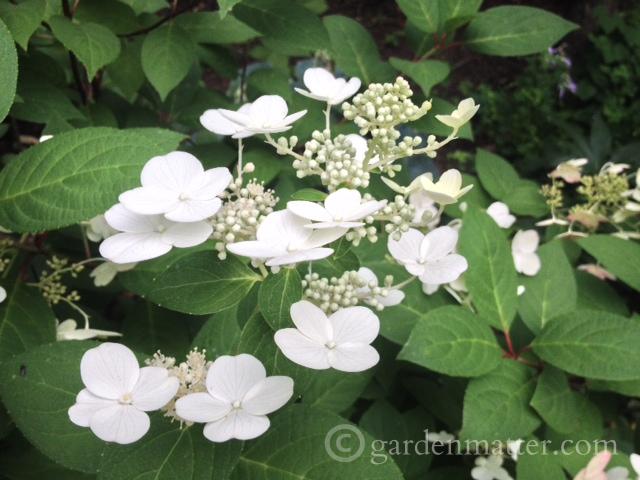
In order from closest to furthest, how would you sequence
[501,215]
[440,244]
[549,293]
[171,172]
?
[171,172]
[440,244]
[549,293]
[501,215]

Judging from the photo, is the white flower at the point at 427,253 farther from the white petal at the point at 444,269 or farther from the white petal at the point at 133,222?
the white petal at the point at 133,222

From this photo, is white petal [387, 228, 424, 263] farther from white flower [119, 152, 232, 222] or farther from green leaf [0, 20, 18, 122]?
green leaf [0, 20, 18, 122]

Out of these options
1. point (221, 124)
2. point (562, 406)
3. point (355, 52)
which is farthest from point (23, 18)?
point (562, 406)

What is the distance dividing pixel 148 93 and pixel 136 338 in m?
0.66

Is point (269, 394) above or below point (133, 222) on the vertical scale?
below

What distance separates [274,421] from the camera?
2.87 feet

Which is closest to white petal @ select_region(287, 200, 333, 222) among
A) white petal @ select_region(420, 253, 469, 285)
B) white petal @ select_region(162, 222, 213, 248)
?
white petal @ select_region(162, 222, 213, 248)

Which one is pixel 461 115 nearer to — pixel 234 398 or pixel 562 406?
pixel 234 398

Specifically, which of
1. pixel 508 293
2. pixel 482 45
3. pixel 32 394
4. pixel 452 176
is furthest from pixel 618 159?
pixel 32 394

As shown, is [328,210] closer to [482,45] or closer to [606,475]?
[606,475]

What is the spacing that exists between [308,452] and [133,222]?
1.27 ft

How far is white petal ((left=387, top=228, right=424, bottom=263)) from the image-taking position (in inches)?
32.8

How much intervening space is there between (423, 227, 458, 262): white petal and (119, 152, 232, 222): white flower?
0.97 ft

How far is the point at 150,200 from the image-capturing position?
0.70 meters
